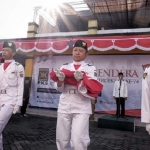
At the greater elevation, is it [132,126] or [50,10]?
[50,10]

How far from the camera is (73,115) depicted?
2.97m

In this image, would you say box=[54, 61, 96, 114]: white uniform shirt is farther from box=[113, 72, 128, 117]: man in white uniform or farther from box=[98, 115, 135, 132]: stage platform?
box=[113, 72, 128, 117]: man in white uniform

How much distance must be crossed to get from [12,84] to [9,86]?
0.06 m

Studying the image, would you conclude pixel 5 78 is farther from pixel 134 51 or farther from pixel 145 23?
pixel 145 23

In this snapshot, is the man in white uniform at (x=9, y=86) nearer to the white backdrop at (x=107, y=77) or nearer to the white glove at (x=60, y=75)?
the white glove at (x=60, y=75)

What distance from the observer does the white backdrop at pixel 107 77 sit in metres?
9.59

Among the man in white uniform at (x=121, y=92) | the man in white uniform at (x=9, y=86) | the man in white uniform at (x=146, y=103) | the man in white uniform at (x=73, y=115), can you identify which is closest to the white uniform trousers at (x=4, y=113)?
the man in white uniform at (x=9, y=86)

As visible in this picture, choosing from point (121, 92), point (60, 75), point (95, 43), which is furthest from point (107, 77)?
point (60, 75)

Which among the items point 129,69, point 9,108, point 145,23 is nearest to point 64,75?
point 9,108

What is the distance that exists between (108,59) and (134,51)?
1366 millimetres

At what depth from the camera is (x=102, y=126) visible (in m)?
7.49

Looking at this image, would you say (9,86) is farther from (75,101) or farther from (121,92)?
(121,92)

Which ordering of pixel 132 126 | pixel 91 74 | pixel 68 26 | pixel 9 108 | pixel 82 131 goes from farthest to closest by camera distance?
pixel 68 26
pixel 132 126
pixel 9 108
pixel 91 74
pixel 82 131

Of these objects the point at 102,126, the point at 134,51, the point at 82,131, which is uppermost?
the point at 134,51
